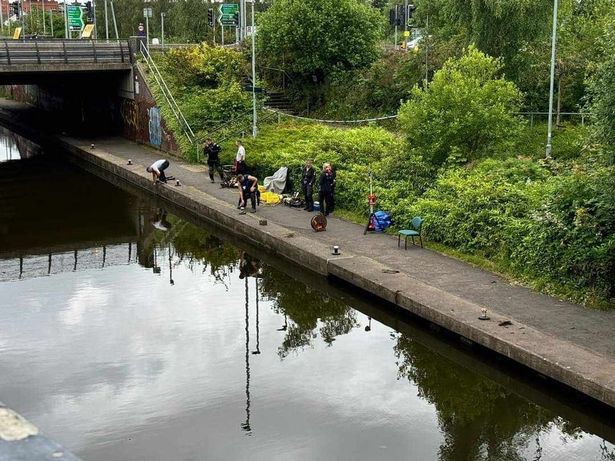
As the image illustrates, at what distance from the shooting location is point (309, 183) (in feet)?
73.9

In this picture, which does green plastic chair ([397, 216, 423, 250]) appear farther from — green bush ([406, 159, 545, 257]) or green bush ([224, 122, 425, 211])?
green bush ([224, 122, 425, 211])

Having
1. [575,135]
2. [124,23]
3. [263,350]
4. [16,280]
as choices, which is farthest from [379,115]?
[124,23]

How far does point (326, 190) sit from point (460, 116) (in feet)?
12.9

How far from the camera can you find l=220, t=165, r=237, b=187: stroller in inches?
1048

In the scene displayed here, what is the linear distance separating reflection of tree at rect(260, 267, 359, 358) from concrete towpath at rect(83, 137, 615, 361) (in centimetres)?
158

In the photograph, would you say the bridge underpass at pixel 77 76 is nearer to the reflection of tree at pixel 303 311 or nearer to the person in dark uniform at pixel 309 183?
the person in dark uniform at pixel 309 183

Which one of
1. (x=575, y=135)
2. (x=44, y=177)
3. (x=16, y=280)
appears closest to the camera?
(x=16, y=280)

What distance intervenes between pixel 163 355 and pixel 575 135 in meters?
16.8

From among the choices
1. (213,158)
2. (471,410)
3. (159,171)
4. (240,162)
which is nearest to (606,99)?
(471,410)

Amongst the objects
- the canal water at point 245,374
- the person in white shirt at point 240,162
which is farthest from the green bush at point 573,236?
the person in white shirt at point 240,162

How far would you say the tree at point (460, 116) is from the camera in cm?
2125

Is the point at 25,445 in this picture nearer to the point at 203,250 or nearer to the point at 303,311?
the point at 303,311

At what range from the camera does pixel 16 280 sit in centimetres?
1869

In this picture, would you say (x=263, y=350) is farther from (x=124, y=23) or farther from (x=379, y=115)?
(x=124, y=23)
